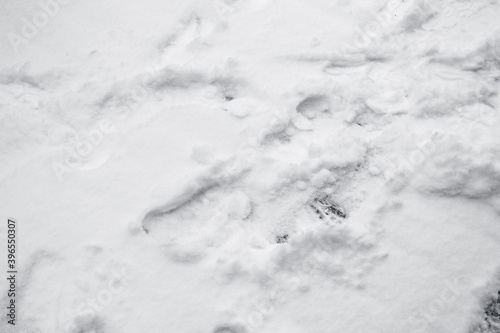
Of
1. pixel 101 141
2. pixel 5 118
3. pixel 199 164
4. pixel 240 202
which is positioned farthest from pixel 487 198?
pixel 5 118

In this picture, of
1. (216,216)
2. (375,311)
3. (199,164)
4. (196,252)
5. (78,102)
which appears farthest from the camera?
(78,102)

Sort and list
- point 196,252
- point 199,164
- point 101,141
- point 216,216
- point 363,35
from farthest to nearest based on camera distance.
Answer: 1. point 363,35
2. point 101,141
3. point 199,164
4. point 216,216
5. point 196,252

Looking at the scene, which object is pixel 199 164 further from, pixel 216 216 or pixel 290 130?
pixel 290 130

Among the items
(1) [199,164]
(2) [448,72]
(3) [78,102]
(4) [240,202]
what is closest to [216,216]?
(4) [240,202]

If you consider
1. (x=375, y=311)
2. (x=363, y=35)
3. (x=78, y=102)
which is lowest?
(x=375, y=311)

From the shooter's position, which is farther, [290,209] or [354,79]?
[354,79]

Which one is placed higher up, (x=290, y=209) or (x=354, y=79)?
(x=354, y=79)
